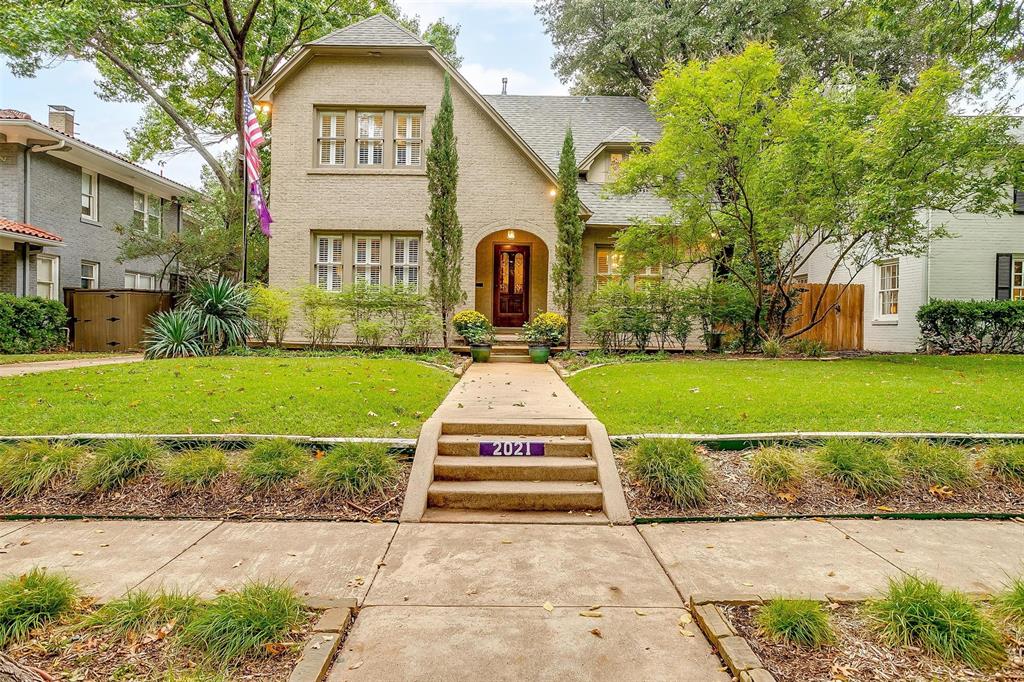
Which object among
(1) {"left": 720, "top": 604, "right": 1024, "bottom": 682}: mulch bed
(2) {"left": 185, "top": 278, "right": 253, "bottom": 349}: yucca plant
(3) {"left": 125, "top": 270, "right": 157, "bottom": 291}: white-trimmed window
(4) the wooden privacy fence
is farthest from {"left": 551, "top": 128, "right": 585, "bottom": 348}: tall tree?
(3) {"left": 125, "top": 270, "right": 157, "bottom": 291}: white-trimmed window

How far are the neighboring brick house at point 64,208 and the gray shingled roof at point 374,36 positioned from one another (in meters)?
8.48

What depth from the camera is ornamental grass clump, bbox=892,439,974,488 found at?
16.1 ft

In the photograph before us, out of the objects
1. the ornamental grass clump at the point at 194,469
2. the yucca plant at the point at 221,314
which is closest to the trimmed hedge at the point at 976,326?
the ornamental grass clump at the point at 194,469

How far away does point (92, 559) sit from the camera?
3.65 meters

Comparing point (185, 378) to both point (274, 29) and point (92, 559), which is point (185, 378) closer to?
point (92, 559)

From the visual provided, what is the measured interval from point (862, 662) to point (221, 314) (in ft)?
40.3

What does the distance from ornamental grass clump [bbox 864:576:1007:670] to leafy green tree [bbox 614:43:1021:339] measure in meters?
9.29

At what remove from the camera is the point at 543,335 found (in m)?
12.5

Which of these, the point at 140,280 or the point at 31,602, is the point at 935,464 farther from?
the point at 140,280

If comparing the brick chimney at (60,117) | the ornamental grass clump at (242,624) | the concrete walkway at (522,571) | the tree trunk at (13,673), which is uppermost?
the brick chimney at (60,117)

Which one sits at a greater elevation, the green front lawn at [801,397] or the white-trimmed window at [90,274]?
the white-trimmed window at [90,274]

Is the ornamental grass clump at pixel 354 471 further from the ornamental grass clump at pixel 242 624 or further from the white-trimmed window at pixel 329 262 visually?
the white-trimmed window at pixel 329 262

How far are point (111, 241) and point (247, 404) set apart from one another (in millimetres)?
16842

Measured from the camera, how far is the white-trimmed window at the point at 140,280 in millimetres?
20147
